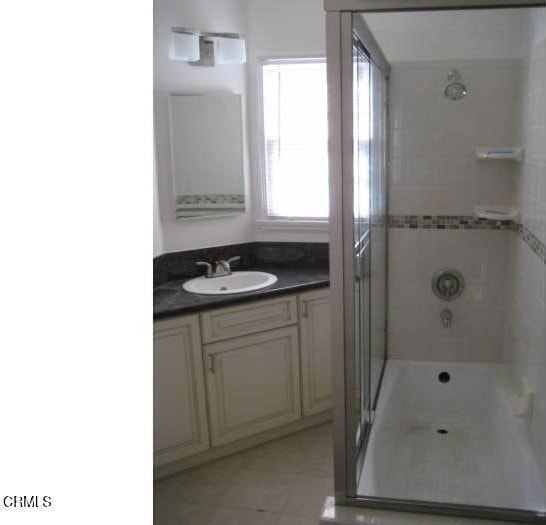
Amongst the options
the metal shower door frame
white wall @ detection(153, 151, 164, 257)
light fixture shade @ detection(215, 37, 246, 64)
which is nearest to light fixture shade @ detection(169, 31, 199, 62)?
light fixture shade @ detection(215, 37, 246, 64)

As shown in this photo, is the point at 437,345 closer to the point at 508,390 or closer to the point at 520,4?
the point at 508,390

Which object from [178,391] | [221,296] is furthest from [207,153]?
[178,391]

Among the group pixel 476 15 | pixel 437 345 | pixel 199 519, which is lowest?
pixel 199 519

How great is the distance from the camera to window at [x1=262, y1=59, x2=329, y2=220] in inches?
124

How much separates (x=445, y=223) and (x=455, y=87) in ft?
2.04

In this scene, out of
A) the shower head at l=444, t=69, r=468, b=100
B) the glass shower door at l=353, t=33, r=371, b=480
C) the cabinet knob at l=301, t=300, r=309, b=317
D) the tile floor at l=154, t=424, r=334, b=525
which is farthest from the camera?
the cabinet knob at l=301, t=300, r=309, b=317

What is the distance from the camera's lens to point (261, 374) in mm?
2861

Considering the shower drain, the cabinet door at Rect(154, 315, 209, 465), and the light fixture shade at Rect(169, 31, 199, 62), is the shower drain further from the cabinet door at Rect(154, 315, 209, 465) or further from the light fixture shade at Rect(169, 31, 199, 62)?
the light fixture shade at Rect(169, 31, 199, 62)

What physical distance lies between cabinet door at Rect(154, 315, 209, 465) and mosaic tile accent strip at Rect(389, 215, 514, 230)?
3.54ft

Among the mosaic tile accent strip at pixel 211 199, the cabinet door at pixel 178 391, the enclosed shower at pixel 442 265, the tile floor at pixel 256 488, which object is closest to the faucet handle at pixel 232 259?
the mosaic tile accent strip at pixel 211 199

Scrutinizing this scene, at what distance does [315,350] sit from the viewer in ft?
9.79

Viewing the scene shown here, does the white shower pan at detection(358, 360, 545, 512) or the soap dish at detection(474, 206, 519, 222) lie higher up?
the soap dish at detection(474, 206, 519, 222)
